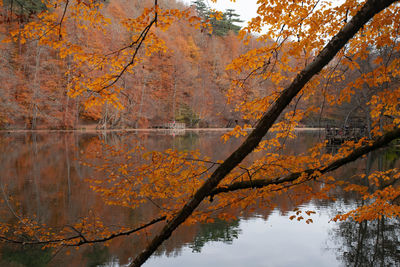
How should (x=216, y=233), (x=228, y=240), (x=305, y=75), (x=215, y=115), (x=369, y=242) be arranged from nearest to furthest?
1. (x=305, y=75)
2. (x=369, y=242)
3. (x=228, y=240)
4. (x=216, y=233)
5. (x=215, y=115)

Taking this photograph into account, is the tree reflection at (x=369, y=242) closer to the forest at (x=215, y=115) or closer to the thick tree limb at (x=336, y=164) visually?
the forest at (x=215, y=115)

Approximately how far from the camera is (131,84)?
47.1m

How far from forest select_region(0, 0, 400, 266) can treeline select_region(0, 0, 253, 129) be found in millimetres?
312

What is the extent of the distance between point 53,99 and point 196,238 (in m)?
37.3

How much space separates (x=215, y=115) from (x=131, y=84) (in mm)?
34948

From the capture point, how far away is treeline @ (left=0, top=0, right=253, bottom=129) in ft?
120

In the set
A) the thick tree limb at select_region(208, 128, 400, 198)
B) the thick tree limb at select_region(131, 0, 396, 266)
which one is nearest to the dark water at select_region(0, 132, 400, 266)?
the thick tree limb at select_region(208, 128, 400, 198)

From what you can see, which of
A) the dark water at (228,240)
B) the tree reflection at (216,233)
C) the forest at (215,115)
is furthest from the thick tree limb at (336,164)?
the tree reflection at (216,233)

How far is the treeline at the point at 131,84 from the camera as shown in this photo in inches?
1435

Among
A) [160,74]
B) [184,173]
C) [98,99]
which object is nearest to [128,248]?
[184,173]

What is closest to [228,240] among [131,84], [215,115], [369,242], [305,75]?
[369,242]

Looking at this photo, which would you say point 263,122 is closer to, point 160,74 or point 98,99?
point 98,99

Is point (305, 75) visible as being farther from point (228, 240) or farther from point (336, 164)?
point (228, 240)

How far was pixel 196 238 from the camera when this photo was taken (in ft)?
27.3
